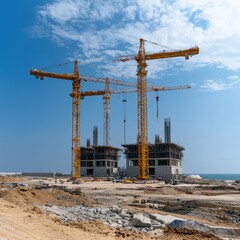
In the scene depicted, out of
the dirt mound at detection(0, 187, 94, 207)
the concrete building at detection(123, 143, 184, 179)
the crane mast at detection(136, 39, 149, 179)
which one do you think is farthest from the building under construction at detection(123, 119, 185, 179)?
the dirt mound at detection(0, 187, 94, 207)

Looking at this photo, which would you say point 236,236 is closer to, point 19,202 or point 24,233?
point 24,233

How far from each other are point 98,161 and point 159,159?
21.9 meters

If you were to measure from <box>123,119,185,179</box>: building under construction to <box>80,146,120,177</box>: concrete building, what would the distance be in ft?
31.4

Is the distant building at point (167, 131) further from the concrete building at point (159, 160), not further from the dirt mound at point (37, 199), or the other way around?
the dirt mound at point (37, 199)

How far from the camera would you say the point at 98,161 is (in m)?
111

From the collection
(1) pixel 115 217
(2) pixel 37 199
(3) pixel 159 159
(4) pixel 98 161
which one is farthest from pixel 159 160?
(1) pixel 115 217

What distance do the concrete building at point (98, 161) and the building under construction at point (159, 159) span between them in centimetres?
956

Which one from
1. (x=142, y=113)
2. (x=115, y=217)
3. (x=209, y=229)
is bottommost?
(x=209, y=229)

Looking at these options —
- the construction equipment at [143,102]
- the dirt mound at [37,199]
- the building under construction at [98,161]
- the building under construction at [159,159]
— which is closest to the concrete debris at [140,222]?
the dirt mound at [37,199]

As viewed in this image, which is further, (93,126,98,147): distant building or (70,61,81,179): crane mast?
(93,126,98,147): distant building

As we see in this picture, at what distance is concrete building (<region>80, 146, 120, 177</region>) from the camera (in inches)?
A: 4338

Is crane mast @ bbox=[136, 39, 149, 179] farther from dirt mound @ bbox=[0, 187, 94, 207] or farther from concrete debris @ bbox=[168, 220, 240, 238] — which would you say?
concrete debris @ bbox=[168, 220, 240, 238]

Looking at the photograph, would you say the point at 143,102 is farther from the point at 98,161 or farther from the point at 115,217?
the point at 115,217

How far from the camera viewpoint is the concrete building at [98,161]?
110 m
